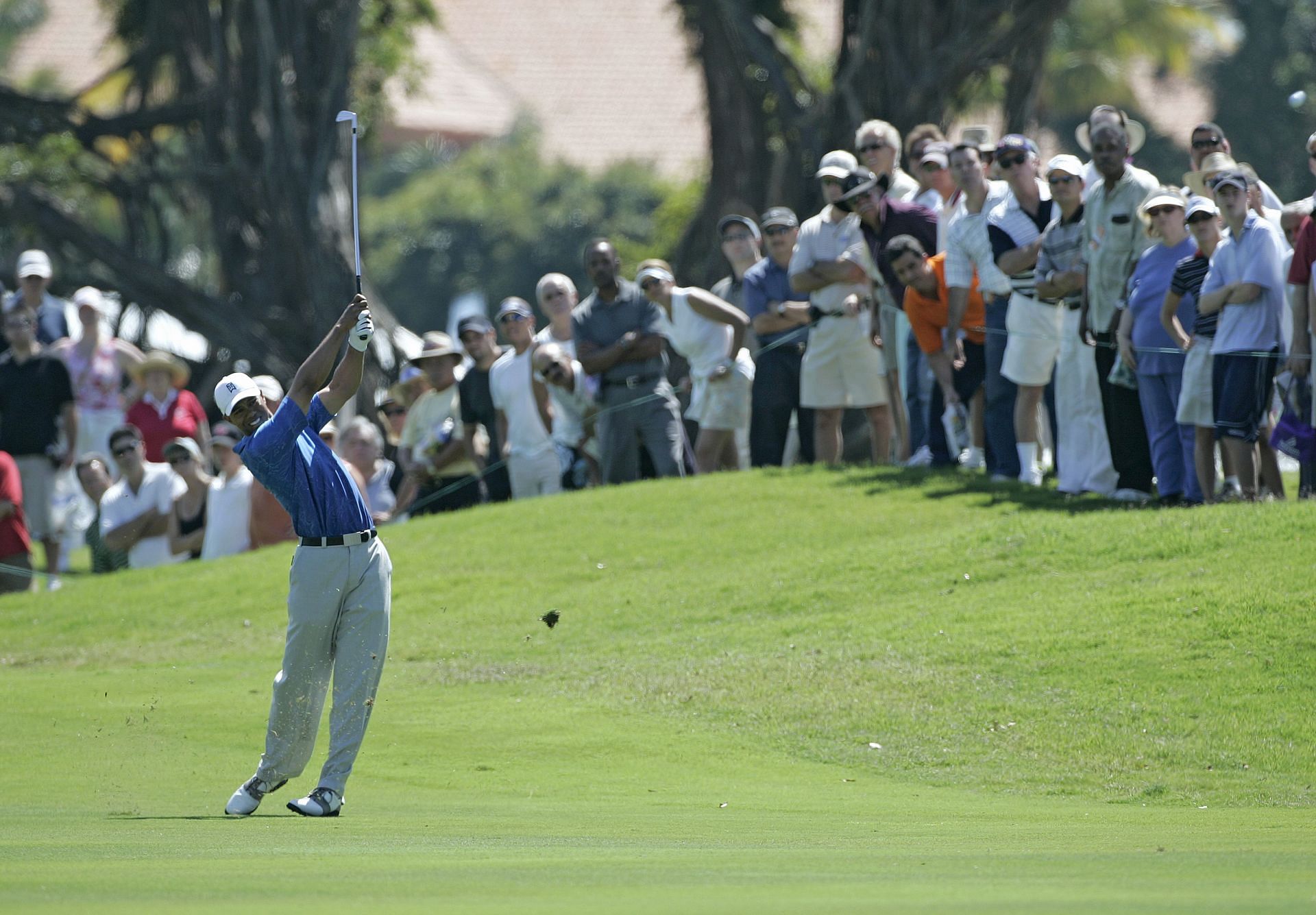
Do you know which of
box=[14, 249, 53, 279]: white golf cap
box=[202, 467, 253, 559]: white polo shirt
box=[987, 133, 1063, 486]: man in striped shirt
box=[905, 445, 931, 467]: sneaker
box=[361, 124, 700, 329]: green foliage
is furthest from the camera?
box=[361, 124, 700, 329]: green foliage

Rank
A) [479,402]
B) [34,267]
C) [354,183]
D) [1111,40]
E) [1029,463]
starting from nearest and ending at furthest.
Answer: [354,183], [1029,463], [479,402], [34,267], [1111,40]

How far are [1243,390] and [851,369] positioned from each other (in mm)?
4000

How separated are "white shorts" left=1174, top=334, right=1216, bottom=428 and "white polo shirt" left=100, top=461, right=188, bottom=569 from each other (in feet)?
30.7


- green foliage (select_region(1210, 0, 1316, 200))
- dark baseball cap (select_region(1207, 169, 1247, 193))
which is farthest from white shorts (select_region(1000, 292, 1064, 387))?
green foliage (select_region(1210, 0, 1316, 200))

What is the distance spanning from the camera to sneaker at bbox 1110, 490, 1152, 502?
15772 mm

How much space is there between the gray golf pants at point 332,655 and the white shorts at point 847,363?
7.97 meters

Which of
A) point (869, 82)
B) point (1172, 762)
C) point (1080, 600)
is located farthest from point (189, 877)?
point (869, 82)

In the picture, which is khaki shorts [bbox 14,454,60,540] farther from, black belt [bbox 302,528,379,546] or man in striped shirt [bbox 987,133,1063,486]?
black belt [bbox 302,528,379,546]

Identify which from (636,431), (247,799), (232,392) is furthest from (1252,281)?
(247,799)

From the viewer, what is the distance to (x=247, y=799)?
33.0 ft

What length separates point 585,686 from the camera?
1370 centimetres

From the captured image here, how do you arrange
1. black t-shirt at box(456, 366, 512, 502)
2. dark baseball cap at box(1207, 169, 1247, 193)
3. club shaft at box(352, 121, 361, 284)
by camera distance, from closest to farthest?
club shaft at box(352, 121, 361, 284) < dark baseball cap at box(1207, 169, 1247, 193) < black t-shirt at box(456, 366, 512, 502)

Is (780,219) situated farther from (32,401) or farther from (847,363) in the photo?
(32,401)

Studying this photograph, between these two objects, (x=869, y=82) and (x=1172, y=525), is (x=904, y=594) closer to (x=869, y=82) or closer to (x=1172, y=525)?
(x=1172, y=525)
